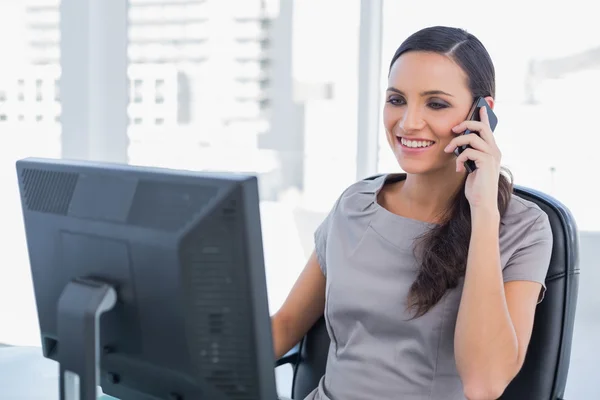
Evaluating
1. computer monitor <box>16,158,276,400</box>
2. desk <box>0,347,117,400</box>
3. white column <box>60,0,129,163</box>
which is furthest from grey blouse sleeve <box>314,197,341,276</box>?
desk <box>0,347,117,400</box>

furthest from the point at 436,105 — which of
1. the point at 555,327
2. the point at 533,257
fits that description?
the point at 555,327

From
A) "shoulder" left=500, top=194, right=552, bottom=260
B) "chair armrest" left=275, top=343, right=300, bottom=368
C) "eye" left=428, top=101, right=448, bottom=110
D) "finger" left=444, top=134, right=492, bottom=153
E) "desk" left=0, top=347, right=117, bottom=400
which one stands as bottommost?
"desk" left=0, top=347, right=117, bottom=400

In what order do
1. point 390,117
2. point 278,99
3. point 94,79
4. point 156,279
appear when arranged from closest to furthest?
1. point 156,279
2. point 390,117
3. point 94,79
4. point 278,99

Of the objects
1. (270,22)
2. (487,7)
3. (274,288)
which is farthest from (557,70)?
(274,288)

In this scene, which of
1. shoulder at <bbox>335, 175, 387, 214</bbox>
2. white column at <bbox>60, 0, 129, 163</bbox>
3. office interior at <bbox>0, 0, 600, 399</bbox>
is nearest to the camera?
shoulder at <bbox>335, 175, 387, 214</bbox>

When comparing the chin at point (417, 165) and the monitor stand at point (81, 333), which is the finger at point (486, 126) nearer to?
the chin at point (417, 165)

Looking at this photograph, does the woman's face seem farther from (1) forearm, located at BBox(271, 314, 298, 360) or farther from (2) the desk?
(2) the desk

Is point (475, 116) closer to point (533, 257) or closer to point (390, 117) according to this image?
point (390, 117)

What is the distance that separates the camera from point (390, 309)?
1461 millimetres

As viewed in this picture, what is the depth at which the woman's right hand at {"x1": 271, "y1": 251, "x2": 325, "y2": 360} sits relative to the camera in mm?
1668

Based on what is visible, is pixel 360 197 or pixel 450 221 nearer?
pixel 450 221

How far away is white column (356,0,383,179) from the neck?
163 cm

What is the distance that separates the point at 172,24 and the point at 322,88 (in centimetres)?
90

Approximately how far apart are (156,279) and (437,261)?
0.68m
